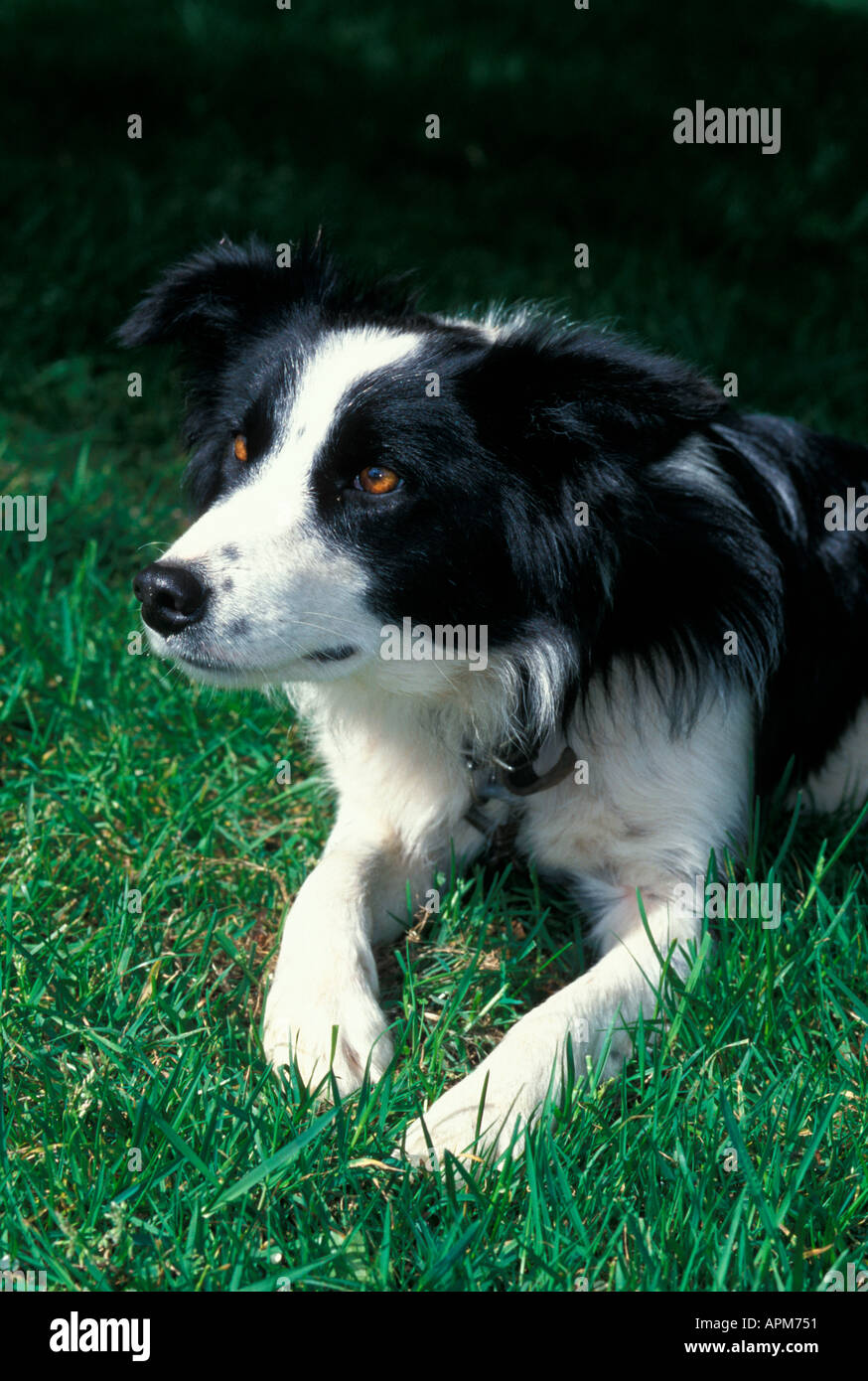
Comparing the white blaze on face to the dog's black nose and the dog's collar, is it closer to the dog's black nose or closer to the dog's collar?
the dog's black nose

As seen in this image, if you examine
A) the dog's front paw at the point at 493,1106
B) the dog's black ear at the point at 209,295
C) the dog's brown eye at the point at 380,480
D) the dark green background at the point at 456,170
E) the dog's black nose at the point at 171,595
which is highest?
the dark green background at the point at 456,170

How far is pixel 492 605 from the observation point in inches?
99.1

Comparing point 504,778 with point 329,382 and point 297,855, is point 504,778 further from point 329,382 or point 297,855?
point 329,382

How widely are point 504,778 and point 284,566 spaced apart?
71 cm

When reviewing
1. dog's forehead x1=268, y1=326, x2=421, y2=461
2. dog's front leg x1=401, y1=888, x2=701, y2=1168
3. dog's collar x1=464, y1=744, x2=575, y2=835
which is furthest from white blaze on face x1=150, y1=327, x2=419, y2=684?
dog's front leg x1=401, y1=888, x2=701, y2=1168

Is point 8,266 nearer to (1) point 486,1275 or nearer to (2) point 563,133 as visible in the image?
(2) point 563,133

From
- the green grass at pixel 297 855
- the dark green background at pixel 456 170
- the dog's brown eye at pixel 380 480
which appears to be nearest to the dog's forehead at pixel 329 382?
the dog's brown eye at pixel 380 480

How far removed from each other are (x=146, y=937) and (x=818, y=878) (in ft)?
4.36

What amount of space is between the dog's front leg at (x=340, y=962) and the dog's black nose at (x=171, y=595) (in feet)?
2.05

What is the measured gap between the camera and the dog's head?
7.57 feet

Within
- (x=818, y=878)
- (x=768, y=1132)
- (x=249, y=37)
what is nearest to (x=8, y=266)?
(x=249, y=37)

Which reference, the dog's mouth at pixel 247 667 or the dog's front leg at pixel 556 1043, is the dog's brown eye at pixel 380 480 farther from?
the dog's front leg at pixel 556 1043

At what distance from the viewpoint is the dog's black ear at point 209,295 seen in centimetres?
279

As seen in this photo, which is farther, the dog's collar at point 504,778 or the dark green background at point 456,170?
the dark green background at point 456,170
